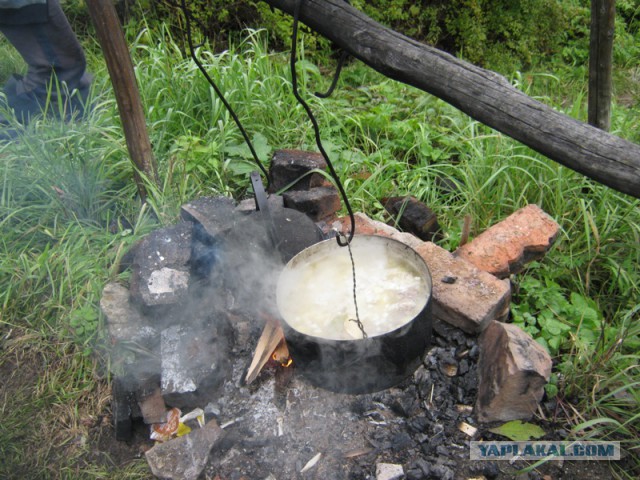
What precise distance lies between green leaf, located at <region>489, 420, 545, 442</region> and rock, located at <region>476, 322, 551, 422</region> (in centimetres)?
3

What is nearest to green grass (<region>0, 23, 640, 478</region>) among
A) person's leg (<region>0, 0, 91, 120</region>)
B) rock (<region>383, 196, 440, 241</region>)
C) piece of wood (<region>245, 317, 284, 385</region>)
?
rock (<region>383, 196, 440, 241</region>)

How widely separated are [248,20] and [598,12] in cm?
368

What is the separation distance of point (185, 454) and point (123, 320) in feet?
2.72

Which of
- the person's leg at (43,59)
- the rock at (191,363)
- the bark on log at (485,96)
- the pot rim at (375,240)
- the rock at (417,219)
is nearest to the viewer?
the bark on log at (485,96)

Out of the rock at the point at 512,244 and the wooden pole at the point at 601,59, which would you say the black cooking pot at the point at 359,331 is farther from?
the wooden pole at the point at 601,59

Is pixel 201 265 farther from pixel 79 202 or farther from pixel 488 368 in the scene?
pixel 488 368

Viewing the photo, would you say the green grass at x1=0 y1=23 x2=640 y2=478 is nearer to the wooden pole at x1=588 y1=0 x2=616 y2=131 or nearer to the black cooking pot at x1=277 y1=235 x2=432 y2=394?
the wooden pole at x1=588 y1=0 x2=616 y2=131

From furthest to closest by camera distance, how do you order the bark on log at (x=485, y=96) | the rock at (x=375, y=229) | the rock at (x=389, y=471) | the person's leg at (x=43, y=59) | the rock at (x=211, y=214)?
the person's leg at (x=43, y=59), the rock at (x=375, y=229), the rock at (x=211, y=214), the rock at (x=389, y=471), the bark on log at (x=485, y=96)

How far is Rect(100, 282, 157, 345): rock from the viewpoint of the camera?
2.74 m

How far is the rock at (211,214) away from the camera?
285cm

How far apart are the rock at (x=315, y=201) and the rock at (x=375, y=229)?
0.11m

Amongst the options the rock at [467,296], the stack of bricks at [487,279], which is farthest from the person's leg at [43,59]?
the rock at [467,296]

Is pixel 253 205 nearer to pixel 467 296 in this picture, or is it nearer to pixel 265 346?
pixel 265 346

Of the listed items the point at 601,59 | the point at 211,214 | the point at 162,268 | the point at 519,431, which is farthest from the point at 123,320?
the point at 601,59
